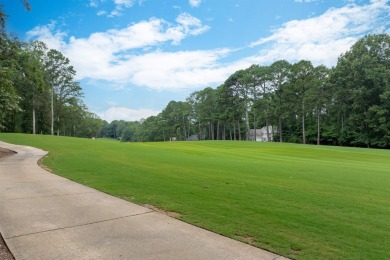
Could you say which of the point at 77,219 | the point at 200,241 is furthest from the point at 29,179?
the point at 200,241

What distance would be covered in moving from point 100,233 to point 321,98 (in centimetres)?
5674

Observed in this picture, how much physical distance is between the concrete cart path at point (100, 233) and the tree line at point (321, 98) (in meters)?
49.9

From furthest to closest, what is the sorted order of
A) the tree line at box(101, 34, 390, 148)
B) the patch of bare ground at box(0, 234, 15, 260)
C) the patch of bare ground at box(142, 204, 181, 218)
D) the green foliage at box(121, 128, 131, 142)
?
the green foliage at box(121, 128, 131, 142) < the tree line at box(101, 34, 390, 148) < the patch of bare ground at box(142, 204, 181, 218) < the patch of bare ground at box(0, 234, 15, 260)

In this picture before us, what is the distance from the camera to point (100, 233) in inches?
168

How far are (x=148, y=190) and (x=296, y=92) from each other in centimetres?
5580

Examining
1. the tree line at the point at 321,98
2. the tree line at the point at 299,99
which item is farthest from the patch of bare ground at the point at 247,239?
the tree line at the point at 321,98

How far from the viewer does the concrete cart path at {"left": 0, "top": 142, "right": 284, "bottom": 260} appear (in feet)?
11.7

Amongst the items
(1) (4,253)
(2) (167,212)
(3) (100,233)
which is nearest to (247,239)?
(2) (167,212)

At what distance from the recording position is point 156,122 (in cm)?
10556

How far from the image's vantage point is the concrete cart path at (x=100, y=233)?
3.56m

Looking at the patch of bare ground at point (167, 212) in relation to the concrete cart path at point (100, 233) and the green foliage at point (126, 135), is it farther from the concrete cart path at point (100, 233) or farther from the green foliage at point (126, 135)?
the green foliage at point (126, 135)

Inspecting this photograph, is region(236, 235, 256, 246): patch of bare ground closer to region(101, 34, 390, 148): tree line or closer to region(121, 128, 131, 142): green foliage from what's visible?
region(101, 34, 390, 148): tree line

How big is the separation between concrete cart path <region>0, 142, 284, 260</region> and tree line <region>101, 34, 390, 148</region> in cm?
4994

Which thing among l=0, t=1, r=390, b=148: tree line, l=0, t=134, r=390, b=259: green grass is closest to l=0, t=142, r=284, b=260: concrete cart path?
l=0, t=134, r=390, b=259: green grass
